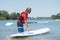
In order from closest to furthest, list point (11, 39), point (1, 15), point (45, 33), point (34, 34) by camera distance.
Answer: point (11, 39)
point (34, 34)
point (45, 33)
point (1, 15)

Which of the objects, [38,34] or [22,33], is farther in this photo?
[38,34]

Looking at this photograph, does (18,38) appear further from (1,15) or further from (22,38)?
(1,15)

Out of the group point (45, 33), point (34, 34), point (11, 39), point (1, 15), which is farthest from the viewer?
point (1, 15)

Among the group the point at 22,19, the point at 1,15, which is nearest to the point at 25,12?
the point at 22,19

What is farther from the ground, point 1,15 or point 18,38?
point 18,38

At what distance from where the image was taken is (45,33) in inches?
682

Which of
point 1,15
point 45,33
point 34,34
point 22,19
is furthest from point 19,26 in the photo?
point 1,15

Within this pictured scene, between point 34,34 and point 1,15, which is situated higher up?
point 34,34

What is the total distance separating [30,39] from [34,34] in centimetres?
167

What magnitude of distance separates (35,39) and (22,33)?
0.94 metres

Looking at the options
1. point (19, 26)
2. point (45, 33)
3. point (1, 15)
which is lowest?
point (1, 15)

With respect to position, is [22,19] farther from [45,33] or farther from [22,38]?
[45,33]

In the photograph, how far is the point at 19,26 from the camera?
13.8 metres

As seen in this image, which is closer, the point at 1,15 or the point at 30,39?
the point at 30,39
